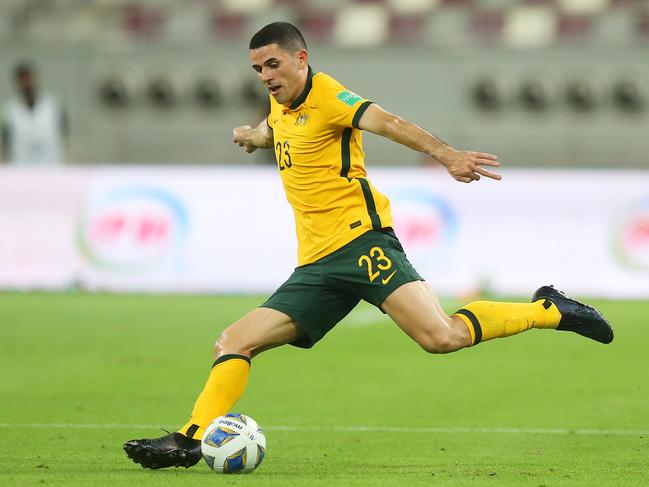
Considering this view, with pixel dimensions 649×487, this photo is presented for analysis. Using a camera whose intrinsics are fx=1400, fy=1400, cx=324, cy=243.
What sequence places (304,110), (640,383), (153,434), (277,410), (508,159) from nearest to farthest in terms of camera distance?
(304,110)
(153,434)
(277,410)
(640,383)
(508,159)

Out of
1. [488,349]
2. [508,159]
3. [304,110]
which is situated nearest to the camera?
[304,110]

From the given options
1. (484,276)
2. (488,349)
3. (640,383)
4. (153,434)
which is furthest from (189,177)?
(153,434)

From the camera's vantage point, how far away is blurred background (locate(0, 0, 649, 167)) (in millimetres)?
23094

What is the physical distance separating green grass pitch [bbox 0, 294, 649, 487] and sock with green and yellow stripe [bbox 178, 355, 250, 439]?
0.25 metres

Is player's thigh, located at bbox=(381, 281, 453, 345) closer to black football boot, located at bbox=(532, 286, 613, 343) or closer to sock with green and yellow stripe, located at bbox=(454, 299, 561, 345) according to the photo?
sock with green and yellow stripe, located at bbox=(454, 299, 561, 345)

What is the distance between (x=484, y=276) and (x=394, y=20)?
32.3 feet

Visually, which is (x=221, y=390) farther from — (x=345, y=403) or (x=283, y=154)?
(x=345, y=403)

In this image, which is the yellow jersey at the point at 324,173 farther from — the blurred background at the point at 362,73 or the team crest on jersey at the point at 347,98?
the blurred background at the point at 362,73

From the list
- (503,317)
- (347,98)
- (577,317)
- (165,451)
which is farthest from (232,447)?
(577,317)

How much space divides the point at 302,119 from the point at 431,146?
686 mm

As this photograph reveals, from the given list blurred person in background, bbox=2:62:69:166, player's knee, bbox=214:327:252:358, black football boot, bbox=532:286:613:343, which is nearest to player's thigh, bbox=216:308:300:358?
player's knee, bbox=214:327:252:358

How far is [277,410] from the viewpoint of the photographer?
810 centimetres

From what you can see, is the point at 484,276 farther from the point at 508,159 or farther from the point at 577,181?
the point at 508,159

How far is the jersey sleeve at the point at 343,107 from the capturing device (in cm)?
622
